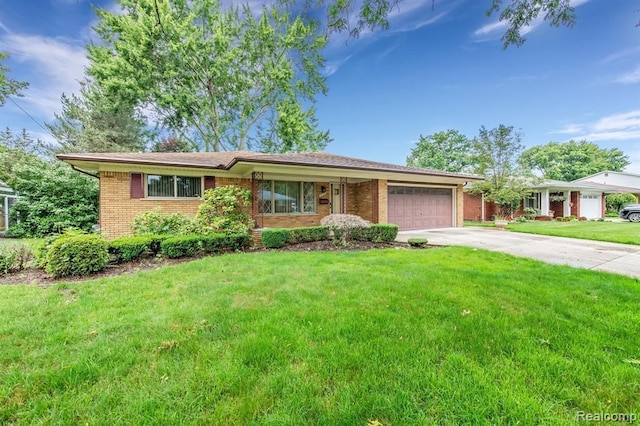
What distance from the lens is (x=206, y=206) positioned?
9.45m

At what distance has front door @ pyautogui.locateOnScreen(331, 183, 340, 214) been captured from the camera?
13.1 meters

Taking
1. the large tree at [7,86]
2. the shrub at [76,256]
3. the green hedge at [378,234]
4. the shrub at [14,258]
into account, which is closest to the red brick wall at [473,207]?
the green hedge at [378,234]

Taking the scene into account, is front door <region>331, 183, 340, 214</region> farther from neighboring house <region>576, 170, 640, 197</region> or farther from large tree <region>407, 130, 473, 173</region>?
neighboring house <region>576, 170, 640, 197</region>

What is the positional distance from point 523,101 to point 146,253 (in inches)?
631

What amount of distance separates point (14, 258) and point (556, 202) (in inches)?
1190

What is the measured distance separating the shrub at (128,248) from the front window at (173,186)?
11.8ft

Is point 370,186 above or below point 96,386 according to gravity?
above

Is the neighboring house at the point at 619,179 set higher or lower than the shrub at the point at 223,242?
higher

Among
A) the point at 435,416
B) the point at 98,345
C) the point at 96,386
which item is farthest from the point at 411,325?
the point at 98,345

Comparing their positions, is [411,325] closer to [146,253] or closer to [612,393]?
[612,393]

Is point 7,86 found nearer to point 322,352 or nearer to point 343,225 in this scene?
point 343,225

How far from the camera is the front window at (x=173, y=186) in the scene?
9.93 m

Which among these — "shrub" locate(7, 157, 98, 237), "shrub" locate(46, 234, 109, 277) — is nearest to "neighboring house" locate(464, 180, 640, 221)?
"shrub" locate(46, 234, 109, 277)

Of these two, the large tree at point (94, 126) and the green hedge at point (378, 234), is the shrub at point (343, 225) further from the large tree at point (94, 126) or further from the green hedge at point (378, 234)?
the large tree at point (94, 126)
